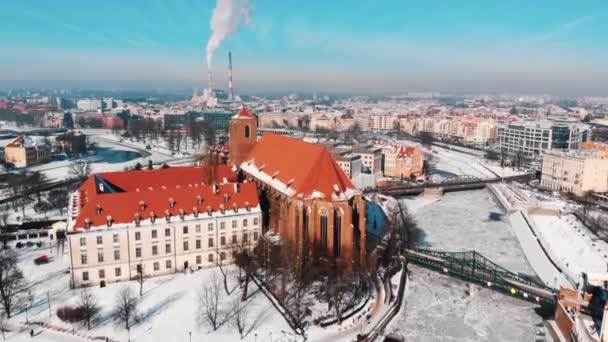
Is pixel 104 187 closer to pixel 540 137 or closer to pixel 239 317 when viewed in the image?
pixel 239 317

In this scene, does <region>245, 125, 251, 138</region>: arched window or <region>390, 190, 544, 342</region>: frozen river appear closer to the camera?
<region>390, 190, 544, 342</region>: frozen river

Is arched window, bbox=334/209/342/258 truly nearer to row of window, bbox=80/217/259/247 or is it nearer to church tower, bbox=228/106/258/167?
row of window, bbox=80/217/259/247

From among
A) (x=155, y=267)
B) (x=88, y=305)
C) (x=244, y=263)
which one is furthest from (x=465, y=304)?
(x=88, y=305)

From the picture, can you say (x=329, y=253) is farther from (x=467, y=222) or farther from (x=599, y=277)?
(x=467, y=222)

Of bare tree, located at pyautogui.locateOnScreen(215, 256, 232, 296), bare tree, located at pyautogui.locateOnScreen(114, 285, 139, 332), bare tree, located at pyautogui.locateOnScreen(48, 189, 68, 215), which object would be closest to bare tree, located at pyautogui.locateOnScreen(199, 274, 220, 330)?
bare tree, located at pyautogui.locateOnScreen(215, 256, 232, 296)

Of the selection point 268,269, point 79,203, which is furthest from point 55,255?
point 268,269

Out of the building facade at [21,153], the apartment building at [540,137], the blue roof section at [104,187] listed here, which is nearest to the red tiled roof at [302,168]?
the blue roof section at [104,187]

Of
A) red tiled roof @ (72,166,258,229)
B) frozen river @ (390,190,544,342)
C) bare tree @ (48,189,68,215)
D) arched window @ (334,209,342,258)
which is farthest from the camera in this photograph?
bare tree @ (48,189,68,215)
